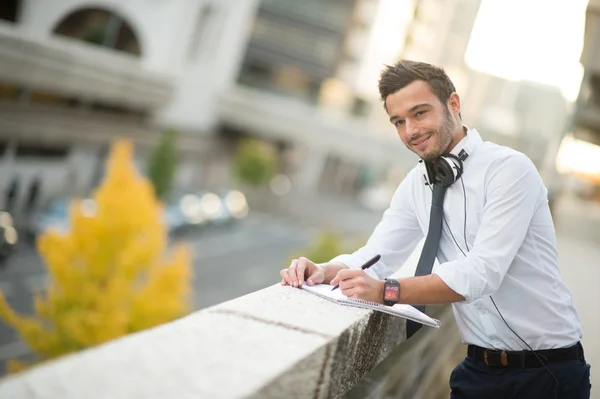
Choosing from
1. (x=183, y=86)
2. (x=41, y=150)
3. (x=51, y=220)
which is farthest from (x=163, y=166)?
(x=51, y=220)

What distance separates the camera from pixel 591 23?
7.43 m

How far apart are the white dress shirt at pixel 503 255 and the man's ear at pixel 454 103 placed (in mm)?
90

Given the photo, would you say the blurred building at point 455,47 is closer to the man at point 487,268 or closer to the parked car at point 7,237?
the man at point 487,268

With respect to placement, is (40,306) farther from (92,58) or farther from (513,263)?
(513,263)

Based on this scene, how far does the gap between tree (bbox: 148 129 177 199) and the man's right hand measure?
3097 cm

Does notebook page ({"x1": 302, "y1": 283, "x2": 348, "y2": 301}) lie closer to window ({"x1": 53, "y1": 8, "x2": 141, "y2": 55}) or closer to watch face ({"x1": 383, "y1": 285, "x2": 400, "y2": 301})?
watch face ({"x1": 383, "y1": 285, "x2": 400, "y2": 301})

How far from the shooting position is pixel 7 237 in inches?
878

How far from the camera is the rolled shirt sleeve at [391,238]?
2486 millimetres

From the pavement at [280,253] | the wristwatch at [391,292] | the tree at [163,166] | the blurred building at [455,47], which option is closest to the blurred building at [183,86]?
the tree at [163,166]

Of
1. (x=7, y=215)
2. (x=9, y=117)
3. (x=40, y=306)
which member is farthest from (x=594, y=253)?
(x=9, y=117)

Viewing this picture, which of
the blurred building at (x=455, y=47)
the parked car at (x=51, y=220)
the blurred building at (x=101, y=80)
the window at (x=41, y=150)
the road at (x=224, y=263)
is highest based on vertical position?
the blurred building at (x=455, y=47)

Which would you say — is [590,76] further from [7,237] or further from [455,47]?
[455,47]

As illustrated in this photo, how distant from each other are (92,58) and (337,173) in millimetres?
30681

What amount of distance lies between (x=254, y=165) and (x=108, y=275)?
20.9 m
